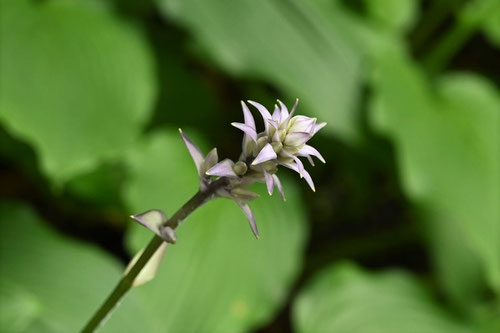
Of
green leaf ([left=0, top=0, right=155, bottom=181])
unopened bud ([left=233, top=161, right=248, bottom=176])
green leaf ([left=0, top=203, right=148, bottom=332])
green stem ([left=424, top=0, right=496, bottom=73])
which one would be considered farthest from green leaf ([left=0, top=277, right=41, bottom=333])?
green stem ([left=424, top=0, right=496, bottom=73])

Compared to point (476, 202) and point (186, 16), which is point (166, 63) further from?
point (476, 202)

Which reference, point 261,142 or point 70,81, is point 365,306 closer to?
point 70,81

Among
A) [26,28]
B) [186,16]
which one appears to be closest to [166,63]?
[186,16]

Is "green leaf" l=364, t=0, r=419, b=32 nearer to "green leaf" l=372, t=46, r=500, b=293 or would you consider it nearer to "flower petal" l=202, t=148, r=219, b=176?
"green leaf" l=372, t=46, r=500, b=293

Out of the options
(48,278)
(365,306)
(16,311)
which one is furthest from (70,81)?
(365,306)

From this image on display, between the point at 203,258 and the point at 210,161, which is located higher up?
the point at 210,161

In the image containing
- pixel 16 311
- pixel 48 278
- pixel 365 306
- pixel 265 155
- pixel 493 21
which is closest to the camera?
pixel 265 155

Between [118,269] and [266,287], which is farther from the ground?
[118,269]

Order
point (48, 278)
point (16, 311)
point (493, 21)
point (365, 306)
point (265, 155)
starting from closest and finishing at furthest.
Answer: point (265, 155)
point (16, 311)
point (48, 278)
point (365, 306)
point (493, 21)

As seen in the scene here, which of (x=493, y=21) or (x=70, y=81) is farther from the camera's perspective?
(x=493, y=21)

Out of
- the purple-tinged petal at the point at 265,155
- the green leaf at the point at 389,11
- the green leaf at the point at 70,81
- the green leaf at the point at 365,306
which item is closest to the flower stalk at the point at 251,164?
the purple-tinged petal at the point at 265,155
